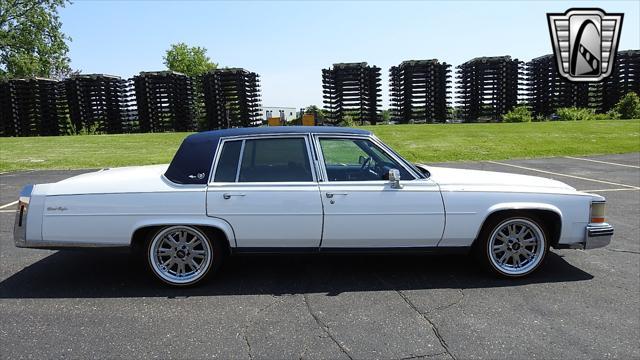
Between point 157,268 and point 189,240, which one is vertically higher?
point 189,240

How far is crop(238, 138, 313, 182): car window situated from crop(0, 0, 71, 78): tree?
4544cm

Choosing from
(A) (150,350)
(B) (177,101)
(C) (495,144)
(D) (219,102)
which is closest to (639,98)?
(C) (495,144)

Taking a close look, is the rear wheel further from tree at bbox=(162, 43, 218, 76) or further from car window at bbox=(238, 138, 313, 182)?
tree at bbox=(162, 43, 218, 76)

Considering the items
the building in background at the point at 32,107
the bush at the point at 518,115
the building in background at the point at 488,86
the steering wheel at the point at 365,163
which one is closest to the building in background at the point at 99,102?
the building in background at the point at 32,107

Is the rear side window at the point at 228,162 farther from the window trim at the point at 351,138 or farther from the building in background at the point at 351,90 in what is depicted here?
the building in background at the point at 351,90

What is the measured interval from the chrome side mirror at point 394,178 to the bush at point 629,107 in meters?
30.6

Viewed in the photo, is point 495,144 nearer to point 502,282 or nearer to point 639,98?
point 502,282

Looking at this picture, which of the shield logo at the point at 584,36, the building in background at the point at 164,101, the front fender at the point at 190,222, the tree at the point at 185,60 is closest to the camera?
the front fender at the point at 190,222

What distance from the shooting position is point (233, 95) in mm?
25484

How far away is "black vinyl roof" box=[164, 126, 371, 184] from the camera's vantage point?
12.8ft

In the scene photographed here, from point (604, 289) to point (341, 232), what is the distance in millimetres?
2530

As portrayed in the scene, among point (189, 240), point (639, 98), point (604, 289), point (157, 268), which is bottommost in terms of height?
point (604, 289)

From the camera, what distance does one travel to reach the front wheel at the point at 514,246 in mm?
4008

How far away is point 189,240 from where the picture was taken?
13.0 ft
